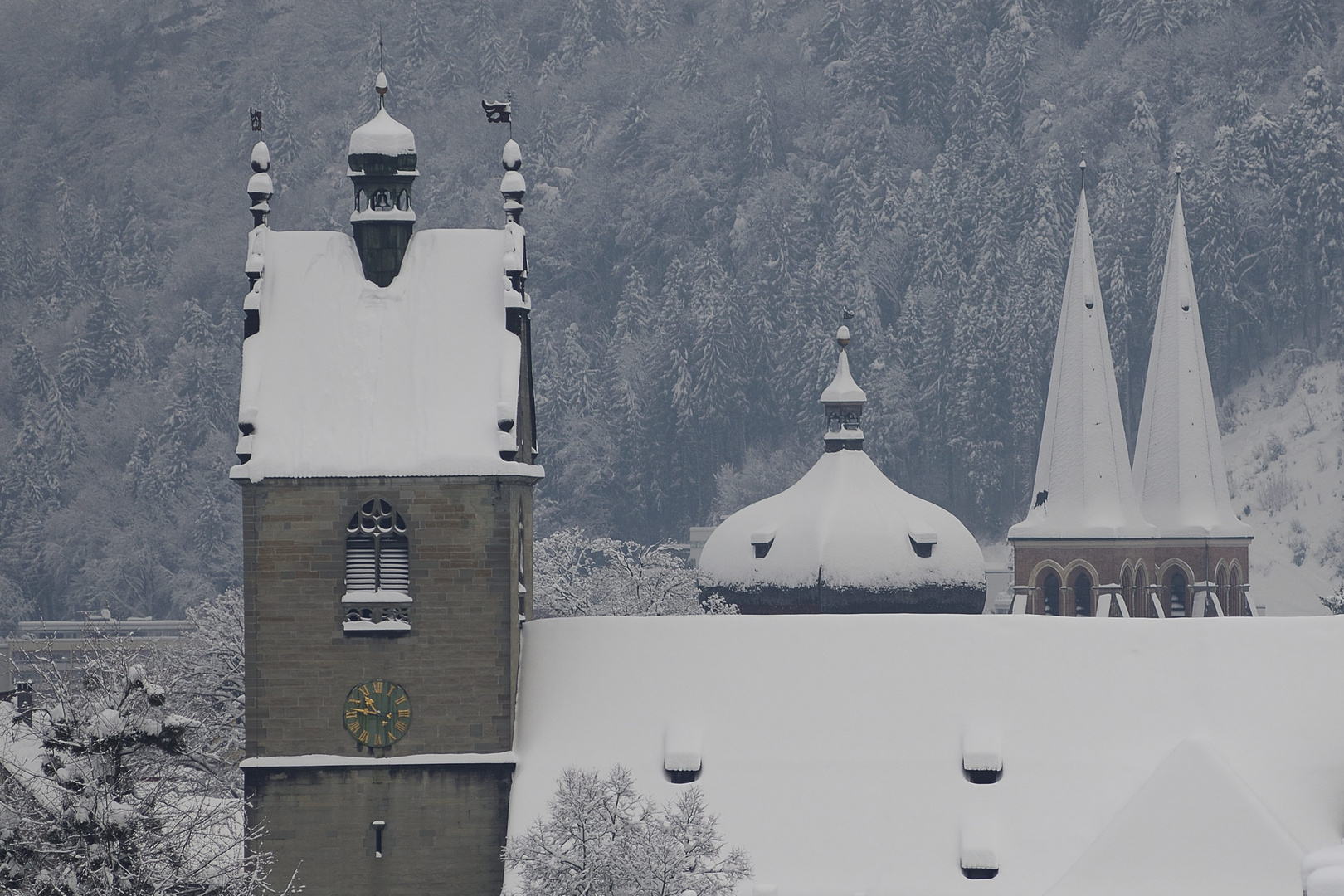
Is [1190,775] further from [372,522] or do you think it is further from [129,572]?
[129,572]

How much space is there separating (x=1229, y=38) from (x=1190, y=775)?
168 meters

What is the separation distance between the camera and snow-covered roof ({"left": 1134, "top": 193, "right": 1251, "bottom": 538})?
84125 mm

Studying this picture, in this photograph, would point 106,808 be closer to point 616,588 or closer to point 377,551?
point 377,551

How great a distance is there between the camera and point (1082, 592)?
8025cm

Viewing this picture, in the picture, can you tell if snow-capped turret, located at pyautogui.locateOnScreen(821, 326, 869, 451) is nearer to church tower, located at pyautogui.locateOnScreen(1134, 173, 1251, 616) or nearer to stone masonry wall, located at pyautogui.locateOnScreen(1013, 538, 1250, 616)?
stone masonry wall, located at pyautogui.locateOnScreen(1013, 538, 1250, 616)

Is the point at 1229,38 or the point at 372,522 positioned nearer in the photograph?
the point at 372,522

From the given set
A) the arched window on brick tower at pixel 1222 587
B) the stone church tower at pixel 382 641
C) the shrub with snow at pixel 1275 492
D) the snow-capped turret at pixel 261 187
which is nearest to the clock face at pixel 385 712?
the stone church tower at pixel 382 641

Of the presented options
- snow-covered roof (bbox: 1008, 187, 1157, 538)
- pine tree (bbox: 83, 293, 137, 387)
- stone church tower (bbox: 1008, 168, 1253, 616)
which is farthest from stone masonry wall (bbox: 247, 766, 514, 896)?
pine tree (bbox: 83, 293, 137, 387)

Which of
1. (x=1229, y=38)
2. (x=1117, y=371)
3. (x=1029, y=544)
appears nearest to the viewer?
(x=1029, y=544)

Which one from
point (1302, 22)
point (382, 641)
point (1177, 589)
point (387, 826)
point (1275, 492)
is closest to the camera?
point (387, 826)

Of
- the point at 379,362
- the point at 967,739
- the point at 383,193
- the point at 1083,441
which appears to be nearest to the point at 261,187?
the point at 383,193

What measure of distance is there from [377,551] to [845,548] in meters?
25.2

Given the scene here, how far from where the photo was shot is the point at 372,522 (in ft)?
115

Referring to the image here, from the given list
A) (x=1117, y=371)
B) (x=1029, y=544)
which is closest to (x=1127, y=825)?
(x=1029, y=544)
